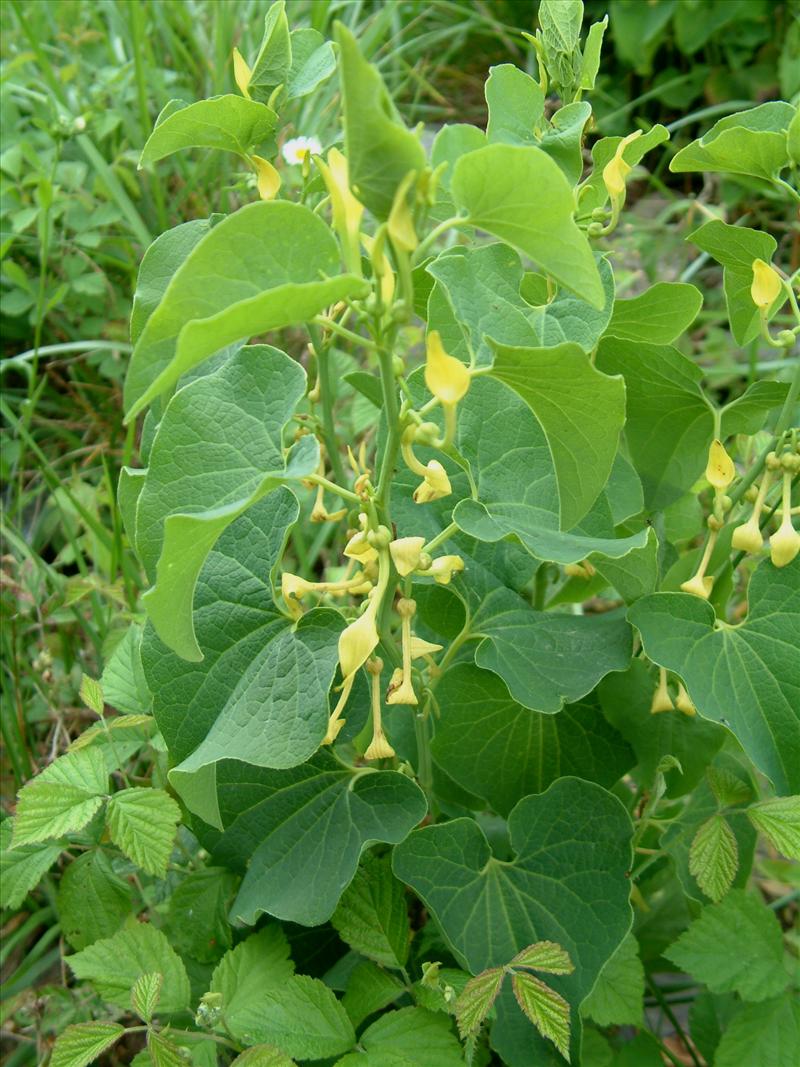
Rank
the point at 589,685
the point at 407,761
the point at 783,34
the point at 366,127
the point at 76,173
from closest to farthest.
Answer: the point at 366,127 → the point at 589,685 → the point at 407,761 → the point at 76,173 → the point at 783,34

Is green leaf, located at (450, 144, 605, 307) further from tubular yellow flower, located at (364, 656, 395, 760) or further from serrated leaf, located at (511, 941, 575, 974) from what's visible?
serrated leaf, located at (511, 941, 575, 974)

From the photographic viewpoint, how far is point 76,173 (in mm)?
1750

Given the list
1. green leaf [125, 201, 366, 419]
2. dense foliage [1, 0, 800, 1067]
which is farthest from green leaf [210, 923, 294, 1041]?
green leaf [125, 201, 366, 419]

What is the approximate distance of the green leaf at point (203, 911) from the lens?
0.88 meters

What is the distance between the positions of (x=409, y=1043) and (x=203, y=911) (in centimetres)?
21

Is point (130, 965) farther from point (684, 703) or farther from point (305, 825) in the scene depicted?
point (684, 703)

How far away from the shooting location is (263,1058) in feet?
2.36

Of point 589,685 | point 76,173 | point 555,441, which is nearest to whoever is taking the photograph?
point 555,441

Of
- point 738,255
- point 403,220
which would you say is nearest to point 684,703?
point 738,255

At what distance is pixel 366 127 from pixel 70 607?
0.94 meters

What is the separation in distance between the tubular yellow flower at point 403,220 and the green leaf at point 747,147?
0.31 metres

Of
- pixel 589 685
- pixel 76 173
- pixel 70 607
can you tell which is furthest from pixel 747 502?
pixel 76 173

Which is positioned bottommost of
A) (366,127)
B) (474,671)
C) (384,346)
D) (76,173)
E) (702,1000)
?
(702,1000)

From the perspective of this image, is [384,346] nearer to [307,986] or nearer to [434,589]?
[434,589]
